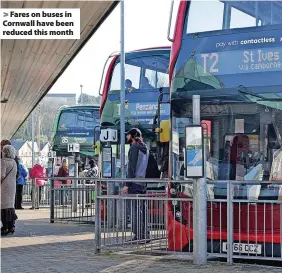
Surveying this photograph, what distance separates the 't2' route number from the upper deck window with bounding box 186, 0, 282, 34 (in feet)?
1.27

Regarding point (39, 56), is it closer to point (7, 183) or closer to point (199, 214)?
point (7, 183)

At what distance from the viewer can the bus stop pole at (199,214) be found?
29.7ft

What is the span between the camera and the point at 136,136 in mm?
11680

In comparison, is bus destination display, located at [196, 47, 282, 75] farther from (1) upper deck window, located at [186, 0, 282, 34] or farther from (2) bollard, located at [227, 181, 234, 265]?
(2) bollard, located at [227, 181, 234, 265]

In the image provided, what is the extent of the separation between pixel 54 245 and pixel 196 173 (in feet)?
13.1

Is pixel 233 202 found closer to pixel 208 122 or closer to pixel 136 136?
pixel 208 122

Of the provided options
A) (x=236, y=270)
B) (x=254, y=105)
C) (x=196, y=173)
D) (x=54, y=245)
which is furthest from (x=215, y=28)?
(x=54, y=245)

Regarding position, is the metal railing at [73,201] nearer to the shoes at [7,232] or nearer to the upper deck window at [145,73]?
the shoes at [7,232]

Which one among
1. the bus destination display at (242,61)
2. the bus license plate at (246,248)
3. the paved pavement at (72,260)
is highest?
the bus destination display at (242,61)

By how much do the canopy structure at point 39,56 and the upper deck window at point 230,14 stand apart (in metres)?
1.56

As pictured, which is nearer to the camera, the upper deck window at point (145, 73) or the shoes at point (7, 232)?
the shoes at point (7, 232)

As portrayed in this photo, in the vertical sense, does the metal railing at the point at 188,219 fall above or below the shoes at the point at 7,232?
above

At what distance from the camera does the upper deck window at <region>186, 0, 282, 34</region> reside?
9.59 m

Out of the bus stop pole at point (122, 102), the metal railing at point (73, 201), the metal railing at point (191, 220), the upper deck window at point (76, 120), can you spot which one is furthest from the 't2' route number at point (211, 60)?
the upper deck window at point (76, 120)
